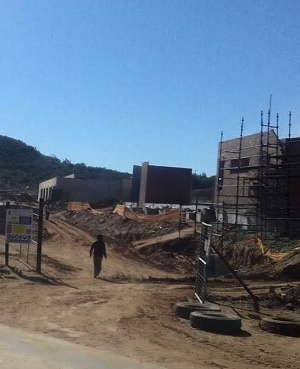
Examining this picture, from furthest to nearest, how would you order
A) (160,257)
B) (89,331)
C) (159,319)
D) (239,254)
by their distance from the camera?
1. (160,257)
2. (239,254)
3. (159,319)
4. (89,331)

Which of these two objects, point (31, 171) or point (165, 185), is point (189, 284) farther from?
point (31, 171)

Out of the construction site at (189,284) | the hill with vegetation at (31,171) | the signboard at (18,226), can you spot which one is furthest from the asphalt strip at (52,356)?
the hill with vegetation at (31,171)

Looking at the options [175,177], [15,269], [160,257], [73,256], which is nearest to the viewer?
[15,269]

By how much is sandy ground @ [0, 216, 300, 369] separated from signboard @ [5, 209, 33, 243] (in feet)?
5.26

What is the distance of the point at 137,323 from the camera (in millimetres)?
11570

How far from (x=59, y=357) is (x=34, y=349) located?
0.68 metres

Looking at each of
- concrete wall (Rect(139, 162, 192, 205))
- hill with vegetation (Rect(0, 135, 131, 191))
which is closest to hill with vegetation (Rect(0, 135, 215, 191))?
hill with vegetation (Rect(0, 135, 131, 191))

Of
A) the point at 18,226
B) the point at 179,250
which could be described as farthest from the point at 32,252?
the point at 179,250

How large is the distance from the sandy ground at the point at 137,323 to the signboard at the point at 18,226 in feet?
5.26

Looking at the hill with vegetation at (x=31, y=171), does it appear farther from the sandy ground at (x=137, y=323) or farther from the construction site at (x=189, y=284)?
the sandy ground at (x=137, y=323)

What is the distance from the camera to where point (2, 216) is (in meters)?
34.0

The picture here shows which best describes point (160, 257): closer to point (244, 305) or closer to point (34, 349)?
point (244, 305)

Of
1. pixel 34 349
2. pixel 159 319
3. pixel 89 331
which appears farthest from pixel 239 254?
pixel 34 349

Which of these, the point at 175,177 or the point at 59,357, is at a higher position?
the point at 175,177
